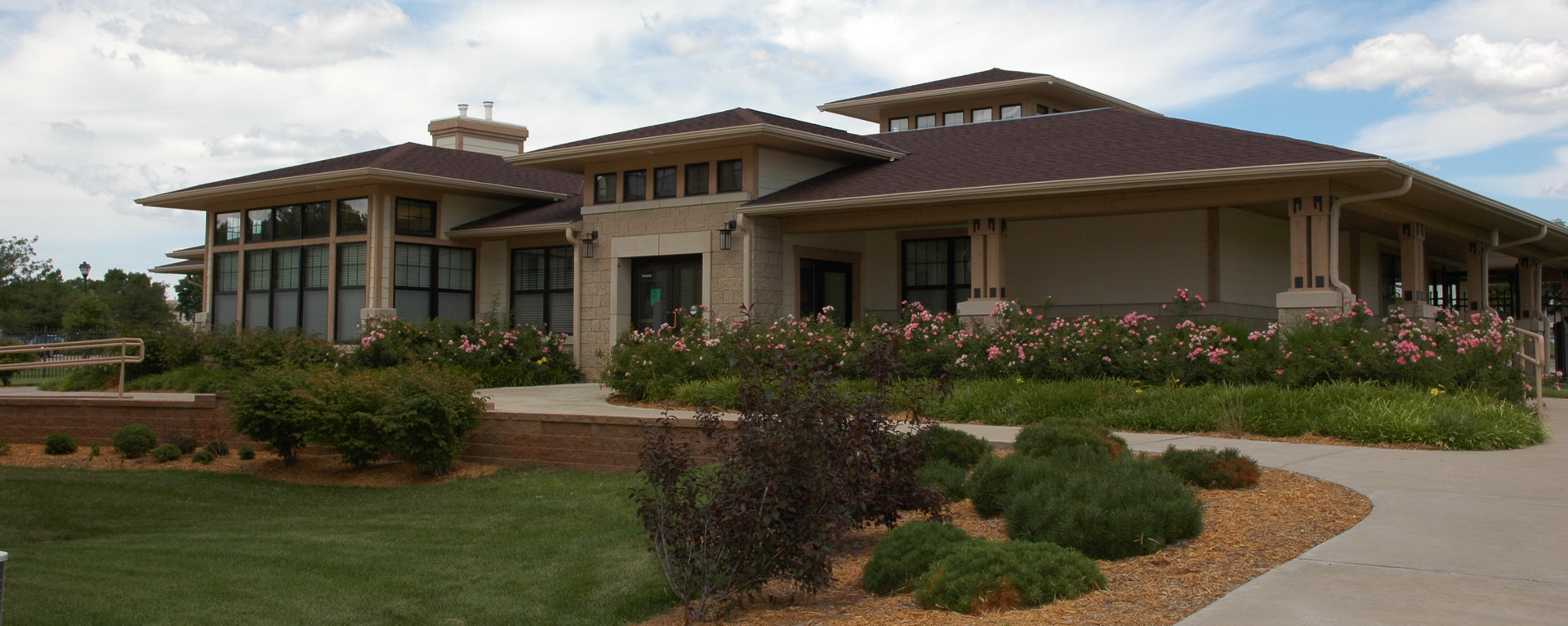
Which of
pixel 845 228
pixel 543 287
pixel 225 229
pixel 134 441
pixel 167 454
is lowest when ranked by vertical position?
pixel 167 454

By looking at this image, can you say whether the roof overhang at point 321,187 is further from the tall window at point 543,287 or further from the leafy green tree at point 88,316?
the leafy green tree at point 88,316

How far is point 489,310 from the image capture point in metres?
23.3

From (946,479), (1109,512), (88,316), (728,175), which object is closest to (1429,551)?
(1109,512)

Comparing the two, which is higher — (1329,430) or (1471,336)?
(1471,336)

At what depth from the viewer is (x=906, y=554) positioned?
244 inches

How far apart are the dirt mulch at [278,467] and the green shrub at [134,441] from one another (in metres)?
0.10

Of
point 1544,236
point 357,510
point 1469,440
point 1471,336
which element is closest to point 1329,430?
point 1469,440

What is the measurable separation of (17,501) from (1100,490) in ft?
31.8

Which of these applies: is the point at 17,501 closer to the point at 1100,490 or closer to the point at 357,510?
the point at 357,510

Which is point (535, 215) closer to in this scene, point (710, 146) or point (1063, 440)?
point (710, 146)

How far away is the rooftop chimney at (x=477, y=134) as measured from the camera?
31.4m

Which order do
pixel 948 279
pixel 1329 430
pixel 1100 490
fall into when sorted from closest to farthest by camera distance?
pixel 1100 490 < pixel 1329 430 < pixel 948 279

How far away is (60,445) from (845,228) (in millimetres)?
10757

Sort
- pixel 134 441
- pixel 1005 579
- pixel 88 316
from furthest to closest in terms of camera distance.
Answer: pixel 88 316 → pixel 134 441 → pixel 1005 579
